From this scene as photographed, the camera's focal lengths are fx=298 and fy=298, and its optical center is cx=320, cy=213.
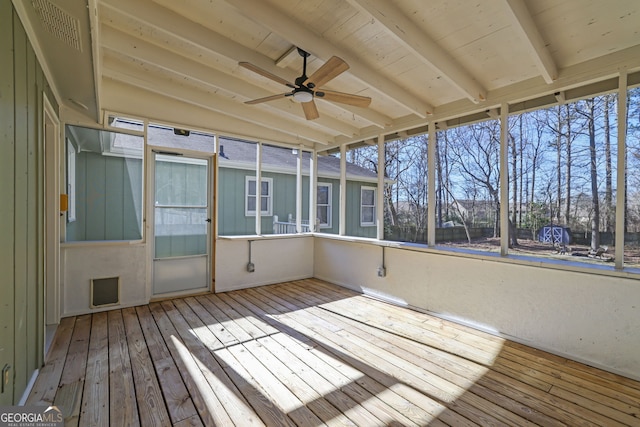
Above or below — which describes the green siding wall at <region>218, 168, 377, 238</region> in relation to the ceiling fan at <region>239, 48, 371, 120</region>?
below

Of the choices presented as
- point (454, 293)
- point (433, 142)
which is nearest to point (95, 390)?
point (454, 293)

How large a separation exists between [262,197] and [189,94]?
2987 mm

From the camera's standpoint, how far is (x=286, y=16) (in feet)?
7.78

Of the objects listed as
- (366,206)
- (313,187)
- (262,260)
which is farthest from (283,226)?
(366,206)

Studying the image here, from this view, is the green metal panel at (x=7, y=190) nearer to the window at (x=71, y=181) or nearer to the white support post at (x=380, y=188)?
the window at (x=71, y=181)

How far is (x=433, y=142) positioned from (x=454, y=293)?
1.90 m

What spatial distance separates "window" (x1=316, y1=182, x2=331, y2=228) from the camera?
6.11m

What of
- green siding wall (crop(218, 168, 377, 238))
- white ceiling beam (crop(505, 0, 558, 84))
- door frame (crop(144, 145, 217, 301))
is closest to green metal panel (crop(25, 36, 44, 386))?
door frame (crop(144, 145, 217, 301))

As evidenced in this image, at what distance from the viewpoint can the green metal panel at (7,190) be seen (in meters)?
1.54

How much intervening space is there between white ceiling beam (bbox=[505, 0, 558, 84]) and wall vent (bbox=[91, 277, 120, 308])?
189 inches

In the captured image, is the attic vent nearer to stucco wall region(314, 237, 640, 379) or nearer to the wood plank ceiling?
the wood plank ceiling

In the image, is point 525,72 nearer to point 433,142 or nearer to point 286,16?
point 433,142

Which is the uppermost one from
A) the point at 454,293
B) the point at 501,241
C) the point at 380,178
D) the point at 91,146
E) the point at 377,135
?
the point at 377,135

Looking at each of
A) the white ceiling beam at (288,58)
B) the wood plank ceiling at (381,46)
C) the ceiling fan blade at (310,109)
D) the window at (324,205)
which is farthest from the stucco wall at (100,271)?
the window at (324,205)
